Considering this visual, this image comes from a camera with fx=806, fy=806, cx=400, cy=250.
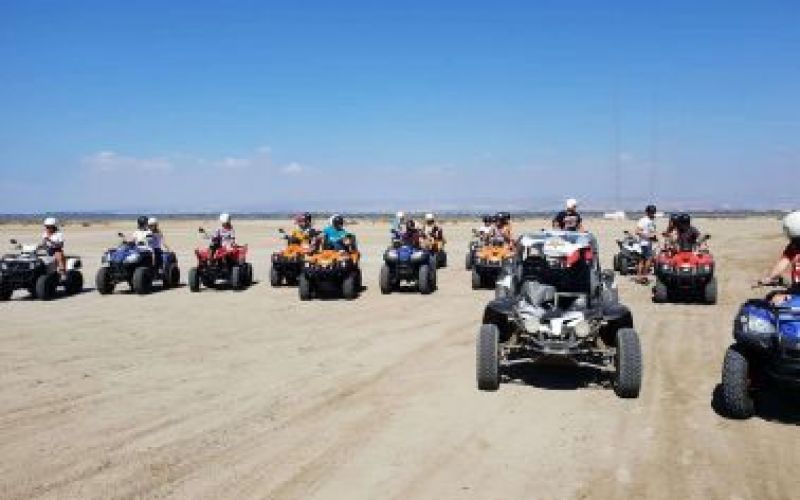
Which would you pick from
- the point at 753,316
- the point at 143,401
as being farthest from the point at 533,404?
the point at 143,401

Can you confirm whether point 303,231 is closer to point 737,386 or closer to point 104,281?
point 104,281

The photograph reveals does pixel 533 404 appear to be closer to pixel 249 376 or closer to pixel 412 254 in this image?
pixel 249 376

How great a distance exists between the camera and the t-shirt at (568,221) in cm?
1523

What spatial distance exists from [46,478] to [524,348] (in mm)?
5099

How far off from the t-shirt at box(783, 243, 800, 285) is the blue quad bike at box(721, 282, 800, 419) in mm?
397

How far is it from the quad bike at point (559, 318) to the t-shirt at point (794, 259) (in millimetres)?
1701

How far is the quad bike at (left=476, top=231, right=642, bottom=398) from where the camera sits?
29.0 ft

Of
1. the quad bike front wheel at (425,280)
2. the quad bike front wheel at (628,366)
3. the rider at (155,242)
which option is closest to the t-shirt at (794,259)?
the quad bike front wheel at (628,366)

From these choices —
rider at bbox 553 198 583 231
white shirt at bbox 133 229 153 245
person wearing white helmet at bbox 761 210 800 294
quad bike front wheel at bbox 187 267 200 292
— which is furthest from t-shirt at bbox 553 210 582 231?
white shirt at bbox 133 229 153 245

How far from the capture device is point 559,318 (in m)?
8.97

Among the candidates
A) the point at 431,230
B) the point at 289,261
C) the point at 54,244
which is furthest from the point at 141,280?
the point at 431,230

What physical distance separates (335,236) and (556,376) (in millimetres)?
9670

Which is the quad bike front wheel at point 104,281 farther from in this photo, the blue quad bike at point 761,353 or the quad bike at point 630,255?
the blue quad bike at point 761,353

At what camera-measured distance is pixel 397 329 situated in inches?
541
